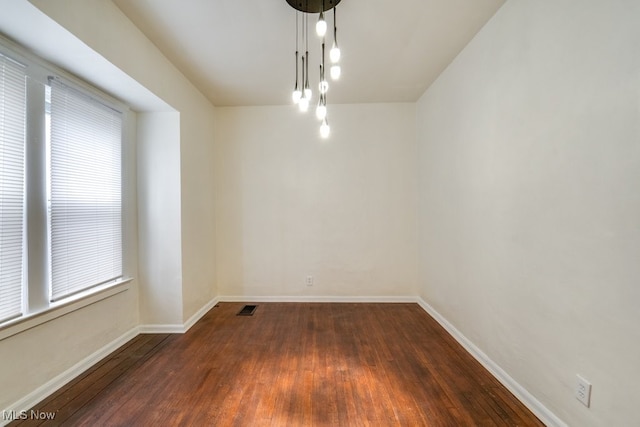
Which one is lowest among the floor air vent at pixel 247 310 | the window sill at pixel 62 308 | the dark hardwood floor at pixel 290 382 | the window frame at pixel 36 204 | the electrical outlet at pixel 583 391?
the dark hardwood floor at pixel 290 382

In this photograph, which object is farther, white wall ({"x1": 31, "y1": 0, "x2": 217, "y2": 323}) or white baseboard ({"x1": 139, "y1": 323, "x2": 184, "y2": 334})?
white baseboard ({"x1": 139, "y1": 323, "x2": 184, "y2": 334})

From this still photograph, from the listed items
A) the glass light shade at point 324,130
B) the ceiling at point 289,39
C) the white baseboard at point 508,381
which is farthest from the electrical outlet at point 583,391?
the ceiling at point 289,39

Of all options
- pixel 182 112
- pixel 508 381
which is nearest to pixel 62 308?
pixel 182 112

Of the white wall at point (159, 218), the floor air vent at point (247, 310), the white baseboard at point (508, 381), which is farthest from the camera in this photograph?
the floor air vent at point (247, 310)

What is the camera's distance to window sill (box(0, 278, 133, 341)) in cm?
163

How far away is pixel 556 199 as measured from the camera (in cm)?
153

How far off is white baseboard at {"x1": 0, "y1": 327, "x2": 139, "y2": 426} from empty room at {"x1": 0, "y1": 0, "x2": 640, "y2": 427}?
0.05 feet

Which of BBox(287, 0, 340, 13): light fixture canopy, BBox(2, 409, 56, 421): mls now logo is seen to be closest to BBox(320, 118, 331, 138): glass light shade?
BBox(287, 0, 340, 13): light fixture canopy

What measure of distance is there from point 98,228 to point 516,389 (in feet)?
12.0

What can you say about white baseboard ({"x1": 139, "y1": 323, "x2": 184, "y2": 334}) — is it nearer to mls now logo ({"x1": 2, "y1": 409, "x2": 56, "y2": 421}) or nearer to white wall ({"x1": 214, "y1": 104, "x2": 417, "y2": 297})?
white wall ({"x1": 214, "y1": 104, "x2": 417, "y2": 297})

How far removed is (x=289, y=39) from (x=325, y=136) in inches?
38.4

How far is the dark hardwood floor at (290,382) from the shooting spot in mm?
1666

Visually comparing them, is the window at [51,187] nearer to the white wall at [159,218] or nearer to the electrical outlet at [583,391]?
the white wall at [159,218]

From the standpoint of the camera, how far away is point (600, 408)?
4.25 ft
